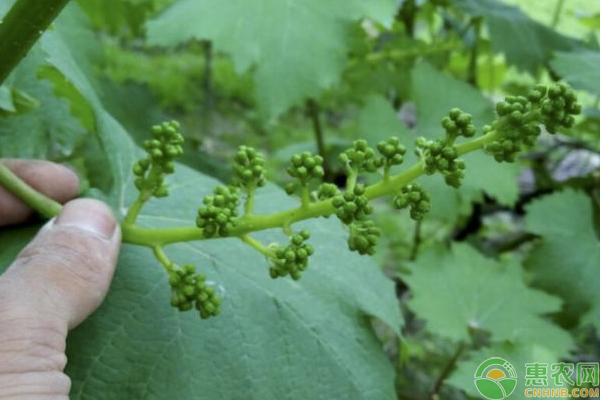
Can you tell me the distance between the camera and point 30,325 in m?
0.93

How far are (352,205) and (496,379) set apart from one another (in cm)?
91

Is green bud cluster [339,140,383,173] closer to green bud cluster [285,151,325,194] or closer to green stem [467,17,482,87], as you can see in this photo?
green bud cluster [285,151,325,194]

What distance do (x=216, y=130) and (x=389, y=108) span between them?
2.51 m

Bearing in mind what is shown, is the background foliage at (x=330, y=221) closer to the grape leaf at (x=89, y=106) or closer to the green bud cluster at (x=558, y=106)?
the grape leaf at (x=89, y=106)

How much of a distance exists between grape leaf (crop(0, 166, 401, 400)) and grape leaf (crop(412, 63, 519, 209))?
99 cm

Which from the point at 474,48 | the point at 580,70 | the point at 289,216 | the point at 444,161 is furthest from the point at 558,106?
the point at 474,48

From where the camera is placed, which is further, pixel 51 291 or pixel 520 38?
pixel 520 38

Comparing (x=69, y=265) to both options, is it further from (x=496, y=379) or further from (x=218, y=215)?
(x=496, y=379)

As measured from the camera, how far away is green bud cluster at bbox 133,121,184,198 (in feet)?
3.29

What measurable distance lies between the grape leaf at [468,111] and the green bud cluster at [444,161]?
143cm

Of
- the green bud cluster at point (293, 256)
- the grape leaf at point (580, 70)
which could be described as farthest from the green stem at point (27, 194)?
the grape leaf at point (580, 70)

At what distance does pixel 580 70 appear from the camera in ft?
6.77

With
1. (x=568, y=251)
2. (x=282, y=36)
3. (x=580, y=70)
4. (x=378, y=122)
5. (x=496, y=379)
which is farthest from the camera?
(x=378, y=122)

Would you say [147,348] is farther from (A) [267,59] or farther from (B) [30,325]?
(A) [267,59]
